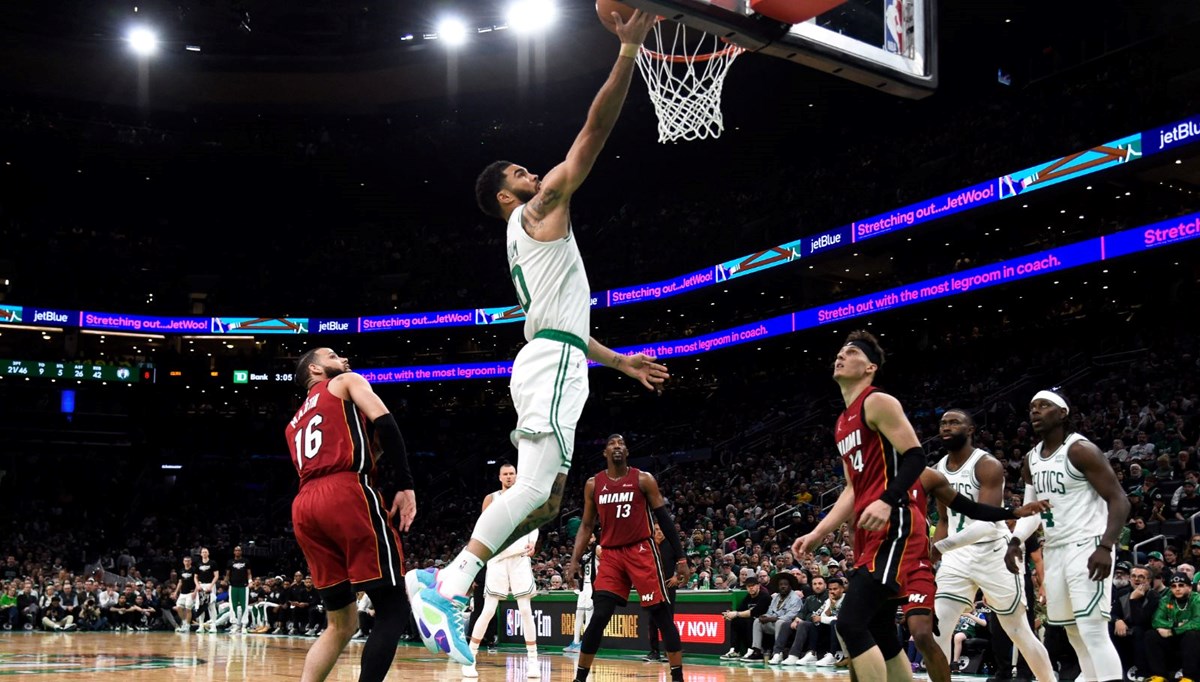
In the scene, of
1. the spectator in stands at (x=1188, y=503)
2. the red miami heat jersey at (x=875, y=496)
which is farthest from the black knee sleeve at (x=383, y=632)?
the spectator in stands at (x=1188, y=503)

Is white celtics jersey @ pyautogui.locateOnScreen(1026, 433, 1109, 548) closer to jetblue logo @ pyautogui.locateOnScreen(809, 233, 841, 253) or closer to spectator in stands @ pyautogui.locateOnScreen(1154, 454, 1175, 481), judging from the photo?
spectator in stands @ pyautogui.locateOnScreen(1154, 454, 1175, 481)

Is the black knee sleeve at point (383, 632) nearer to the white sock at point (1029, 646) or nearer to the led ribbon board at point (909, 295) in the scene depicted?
the white sock at point (1029, 646)

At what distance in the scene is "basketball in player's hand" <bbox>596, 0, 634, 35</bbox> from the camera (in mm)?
5637

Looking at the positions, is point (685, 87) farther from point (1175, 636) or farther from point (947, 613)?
point (1175, 636)

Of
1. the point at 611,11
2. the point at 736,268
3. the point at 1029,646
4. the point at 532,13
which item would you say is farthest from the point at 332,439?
the point at 736,268

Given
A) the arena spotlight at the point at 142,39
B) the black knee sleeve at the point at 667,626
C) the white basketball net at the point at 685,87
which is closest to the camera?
the white basketball net at the point at 685,87

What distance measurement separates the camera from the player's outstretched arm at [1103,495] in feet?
22.2

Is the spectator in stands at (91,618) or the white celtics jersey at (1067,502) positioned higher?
the white celtics jersey at (1067,502)

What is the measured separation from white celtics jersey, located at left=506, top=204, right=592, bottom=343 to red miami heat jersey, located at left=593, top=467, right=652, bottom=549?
4.86m

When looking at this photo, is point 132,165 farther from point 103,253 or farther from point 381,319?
point 381,319

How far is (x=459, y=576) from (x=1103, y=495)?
4.23 meters

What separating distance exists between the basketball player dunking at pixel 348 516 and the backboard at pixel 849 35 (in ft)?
8.76

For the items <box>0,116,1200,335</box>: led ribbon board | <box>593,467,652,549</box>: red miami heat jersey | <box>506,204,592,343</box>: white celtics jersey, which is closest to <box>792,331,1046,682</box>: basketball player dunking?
<box>506,204,592,343</box>: white celtics jersey

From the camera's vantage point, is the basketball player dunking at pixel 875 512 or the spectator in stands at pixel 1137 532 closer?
the basketball player dunking at pixel 875 512
